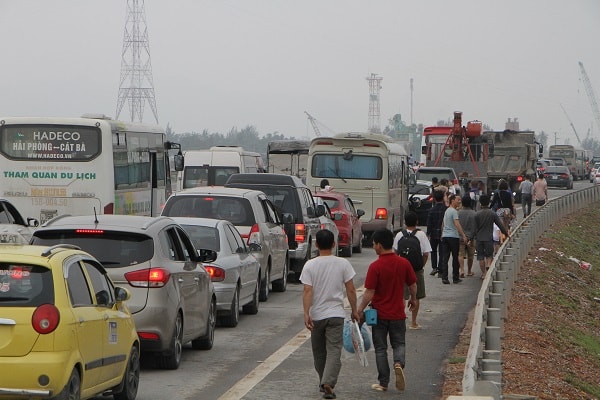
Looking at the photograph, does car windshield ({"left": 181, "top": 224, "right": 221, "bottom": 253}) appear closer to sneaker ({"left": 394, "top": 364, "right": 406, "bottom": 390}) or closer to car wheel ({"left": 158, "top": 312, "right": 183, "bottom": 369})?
car wheel ({"left": 158, "top": 312, "right": 183, "bottom": 369})

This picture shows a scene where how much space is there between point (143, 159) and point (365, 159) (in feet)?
23.5

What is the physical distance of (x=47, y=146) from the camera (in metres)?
28.1

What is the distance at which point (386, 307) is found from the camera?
12.2m

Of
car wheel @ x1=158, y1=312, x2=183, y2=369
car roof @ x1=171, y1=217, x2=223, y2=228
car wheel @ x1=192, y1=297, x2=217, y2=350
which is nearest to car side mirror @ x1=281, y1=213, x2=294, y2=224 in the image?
car roof @ x1=171, y1=217, x2=223, y2=228

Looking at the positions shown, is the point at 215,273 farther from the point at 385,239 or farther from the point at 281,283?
the point at 281,283

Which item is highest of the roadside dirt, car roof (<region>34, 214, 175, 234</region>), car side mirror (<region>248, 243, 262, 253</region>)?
car roof (<region>34, 214, 175, 234</region>)

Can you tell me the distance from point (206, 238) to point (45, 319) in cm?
810

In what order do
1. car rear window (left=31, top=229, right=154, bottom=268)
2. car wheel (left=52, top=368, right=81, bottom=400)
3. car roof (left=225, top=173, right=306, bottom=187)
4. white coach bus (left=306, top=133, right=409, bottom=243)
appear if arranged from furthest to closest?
white coach bus (left=306, top=133, right=409, bottom=243) → car roof (left=225, top=173, right=306, bottom=187) → car rear window (left=31, top=229, right=154, bottom=268) → car wheel (left=52, top=368, right=81, bottom=400)

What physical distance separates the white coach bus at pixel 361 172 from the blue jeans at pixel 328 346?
75.8 ft

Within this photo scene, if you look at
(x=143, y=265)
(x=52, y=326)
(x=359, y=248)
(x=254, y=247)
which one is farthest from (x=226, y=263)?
(x=359, y=248)

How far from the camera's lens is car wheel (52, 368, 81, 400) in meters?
9.16

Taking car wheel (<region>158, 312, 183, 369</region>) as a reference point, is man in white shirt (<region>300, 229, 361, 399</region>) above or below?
above

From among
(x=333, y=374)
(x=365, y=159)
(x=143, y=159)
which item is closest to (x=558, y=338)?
(x=333, y=374)

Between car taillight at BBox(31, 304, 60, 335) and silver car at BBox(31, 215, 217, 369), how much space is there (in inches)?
140
